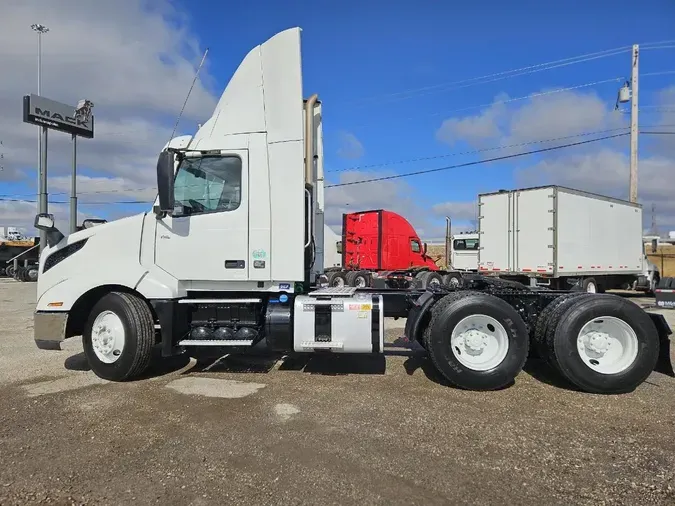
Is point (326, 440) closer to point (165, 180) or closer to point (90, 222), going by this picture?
point (165, 180)

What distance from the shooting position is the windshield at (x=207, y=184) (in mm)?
6148

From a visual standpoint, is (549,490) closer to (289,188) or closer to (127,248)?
(289,188)

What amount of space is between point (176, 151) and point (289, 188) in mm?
1486

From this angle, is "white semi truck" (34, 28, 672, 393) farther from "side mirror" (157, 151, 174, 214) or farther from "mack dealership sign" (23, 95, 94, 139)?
"mack dealership sign" (23, 95, 94, 139)

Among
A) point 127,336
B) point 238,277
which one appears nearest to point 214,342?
point 238,277

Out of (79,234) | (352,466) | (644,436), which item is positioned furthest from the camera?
(79,234)

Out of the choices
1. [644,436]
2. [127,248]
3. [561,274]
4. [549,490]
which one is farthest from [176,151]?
[561,274]

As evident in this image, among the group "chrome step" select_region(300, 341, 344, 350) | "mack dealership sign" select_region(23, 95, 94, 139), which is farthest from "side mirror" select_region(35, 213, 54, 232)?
"mack dealership sign" select_region(23, 95, 94, 139)

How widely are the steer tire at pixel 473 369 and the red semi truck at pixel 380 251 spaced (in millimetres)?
13638

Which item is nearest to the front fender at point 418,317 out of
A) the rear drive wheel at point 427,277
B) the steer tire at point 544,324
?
the steer tire at point 544,324

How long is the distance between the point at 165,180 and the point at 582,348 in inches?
207

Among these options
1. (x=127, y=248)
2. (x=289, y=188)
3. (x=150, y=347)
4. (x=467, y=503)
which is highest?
(x=289, y=188)

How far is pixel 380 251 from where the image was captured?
20281 millimetres

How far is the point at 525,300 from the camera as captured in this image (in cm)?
607
